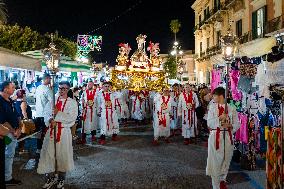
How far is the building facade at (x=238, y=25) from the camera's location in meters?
17.0

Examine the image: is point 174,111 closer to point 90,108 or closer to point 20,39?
point 90,108

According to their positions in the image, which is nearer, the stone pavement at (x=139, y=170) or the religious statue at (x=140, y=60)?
the stone pavement at (x=139, y=170)

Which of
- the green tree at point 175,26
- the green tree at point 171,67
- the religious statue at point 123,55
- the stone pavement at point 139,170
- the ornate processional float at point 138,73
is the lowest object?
the stone pavement at point 139,170

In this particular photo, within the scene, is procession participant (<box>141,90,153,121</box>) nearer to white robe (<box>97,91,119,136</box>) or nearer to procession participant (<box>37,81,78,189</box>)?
white robe (<box>97,91,119,136</box>)

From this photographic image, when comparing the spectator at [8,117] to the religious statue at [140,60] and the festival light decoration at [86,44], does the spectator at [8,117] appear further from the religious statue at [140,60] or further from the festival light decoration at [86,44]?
the festival light decoration at [86,44]

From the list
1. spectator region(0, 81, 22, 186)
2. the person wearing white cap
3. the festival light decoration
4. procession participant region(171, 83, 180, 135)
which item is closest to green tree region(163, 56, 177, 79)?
the festival light decoration

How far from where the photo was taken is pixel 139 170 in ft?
31.4

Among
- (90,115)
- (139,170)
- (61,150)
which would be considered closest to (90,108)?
(90,115)

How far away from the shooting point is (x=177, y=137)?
15.6 metres

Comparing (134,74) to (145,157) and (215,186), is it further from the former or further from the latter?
(215,186)

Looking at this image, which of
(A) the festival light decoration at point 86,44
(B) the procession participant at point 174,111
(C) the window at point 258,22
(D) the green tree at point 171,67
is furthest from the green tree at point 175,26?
(B) the procession participant at point 174,111

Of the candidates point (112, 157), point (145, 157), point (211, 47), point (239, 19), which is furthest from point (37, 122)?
point (211, 47)

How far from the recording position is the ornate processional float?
71.4ft

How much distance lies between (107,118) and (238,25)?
21708 millimetres
